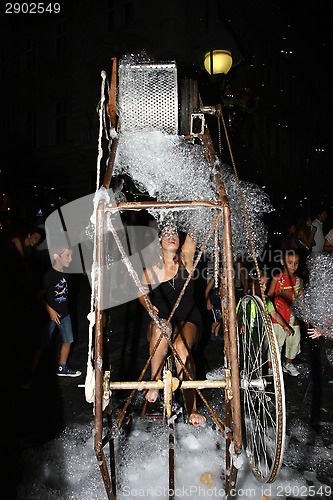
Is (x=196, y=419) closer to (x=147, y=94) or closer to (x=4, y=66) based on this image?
(x=147, y=94)

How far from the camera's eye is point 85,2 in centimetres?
1781

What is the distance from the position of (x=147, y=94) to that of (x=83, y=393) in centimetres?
338

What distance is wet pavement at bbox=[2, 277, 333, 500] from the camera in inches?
141

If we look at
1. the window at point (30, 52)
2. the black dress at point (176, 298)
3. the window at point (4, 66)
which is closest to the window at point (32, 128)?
the window at point (30, 52)

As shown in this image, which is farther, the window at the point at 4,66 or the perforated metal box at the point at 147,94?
the window at the point at 4,66

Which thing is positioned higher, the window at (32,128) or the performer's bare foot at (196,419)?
the window at (32,128)

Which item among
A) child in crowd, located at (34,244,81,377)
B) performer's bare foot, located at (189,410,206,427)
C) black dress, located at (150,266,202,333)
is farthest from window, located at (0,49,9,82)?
performer's bare foot, located at (189,410,206,427)

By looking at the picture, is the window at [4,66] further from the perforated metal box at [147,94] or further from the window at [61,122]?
the perforated metal box at [147,94]

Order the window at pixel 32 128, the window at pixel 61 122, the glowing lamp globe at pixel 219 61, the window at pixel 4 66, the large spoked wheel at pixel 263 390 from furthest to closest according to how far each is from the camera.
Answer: the window at pixel 4 66 → the window at pixel 32 128 → the window at pixel 61 122 → the glowing lamp globe at pixel 219 61 → the large spoked wheel at pixel 263 390

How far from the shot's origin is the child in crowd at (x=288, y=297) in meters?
4.79

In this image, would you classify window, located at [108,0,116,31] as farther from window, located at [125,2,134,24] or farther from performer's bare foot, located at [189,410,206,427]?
performer's bare foot, located at [189,410,206,427]

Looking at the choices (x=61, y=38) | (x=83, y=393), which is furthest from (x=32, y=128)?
(x=83, y=393)

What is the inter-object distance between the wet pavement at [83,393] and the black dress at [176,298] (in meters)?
0.98

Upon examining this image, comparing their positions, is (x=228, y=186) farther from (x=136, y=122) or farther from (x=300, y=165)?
(x=300, y=165)
